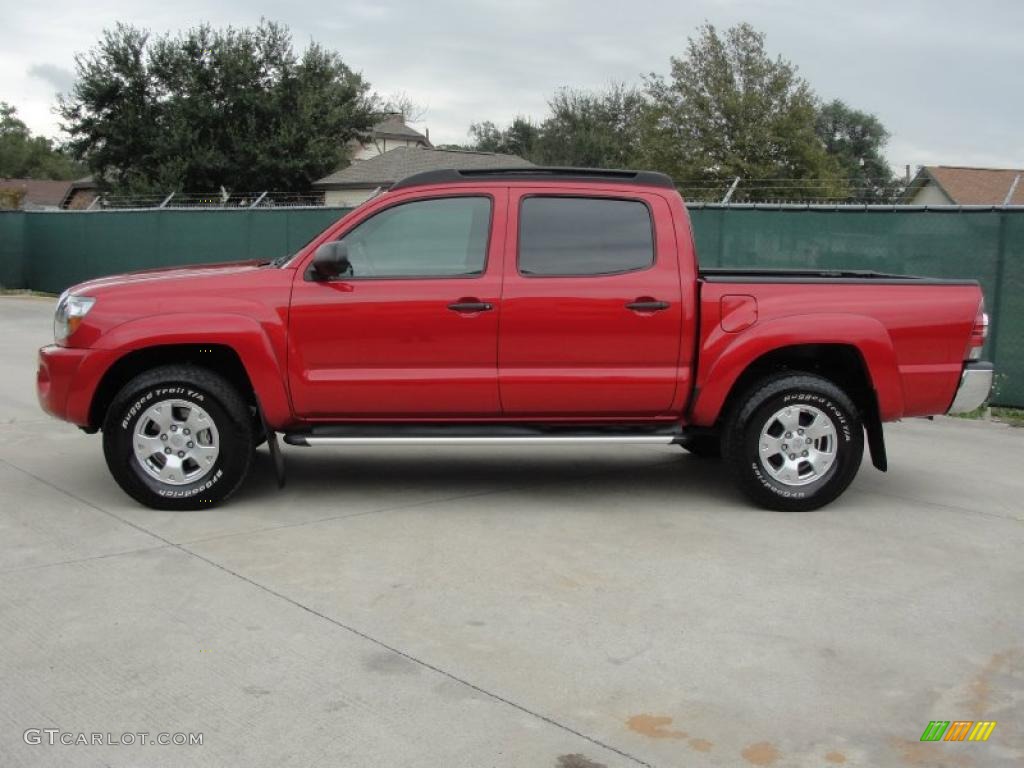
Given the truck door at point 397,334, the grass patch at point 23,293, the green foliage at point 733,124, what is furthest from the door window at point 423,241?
the green foliage at point 733,124

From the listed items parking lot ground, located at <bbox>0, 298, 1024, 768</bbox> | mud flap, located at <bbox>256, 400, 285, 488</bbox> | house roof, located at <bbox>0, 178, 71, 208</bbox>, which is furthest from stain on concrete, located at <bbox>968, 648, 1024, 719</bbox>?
house roof, located at <bbox>0, 178, 71, 208</bbox>

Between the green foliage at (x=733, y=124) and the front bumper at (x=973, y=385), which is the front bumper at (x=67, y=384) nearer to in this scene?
the front bumper at (x=973, y=385)

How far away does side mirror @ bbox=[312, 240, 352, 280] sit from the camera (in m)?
6.16

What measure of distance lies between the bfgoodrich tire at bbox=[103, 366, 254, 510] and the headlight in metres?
0.47

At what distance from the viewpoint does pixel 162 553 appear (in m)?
5.60

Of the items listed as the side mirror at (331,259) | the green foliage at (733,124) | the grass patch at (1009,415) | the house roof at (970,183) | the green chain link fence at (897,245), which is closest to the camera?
the side mirror at (331,259)

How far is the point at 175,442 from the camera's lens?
20.8 ft

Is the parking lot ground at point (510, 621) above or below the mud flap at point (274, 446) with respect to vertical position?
below

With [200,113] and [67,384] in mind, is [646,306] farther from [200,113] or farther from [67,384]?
[200,113]

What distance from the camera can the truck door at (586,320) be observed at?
249 inches

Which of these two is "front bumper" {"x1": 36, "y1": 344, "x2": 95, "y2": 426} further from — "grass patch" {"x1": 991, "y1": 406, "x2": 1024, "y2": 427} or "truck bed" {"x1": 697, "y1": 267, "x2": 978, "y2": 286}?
"grass patch" {"x1": 991, "y1": 406, "x2": 1024, "y2": 427}

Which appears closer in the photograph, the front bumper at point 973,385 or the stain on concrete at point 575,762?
the stain on concrete at point 575,762

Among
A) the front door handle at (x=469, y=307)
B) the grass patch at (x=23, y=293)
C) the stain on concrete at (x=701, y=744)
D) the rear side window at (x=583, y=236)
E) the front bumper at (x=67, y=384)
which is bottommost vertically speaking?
the stain on concrete at (x=701, y=744)
